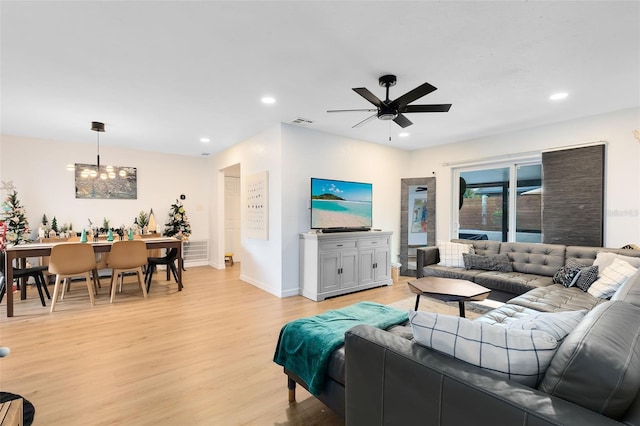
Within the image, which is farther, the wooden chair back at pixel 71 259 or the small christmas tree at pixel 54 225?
the small christmas tree at pixel 54 225

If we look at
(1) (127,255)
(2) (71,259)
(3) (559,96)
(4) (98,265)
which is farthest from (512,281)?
(4) (98,265)

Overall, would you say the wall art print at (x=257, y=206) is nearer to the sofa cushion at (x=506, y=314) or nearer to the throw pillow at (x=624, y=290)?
the sofa cushion at (x=506, y=314)

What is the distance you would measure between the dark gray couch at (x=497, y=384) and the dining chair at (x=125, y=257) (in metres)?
4.07

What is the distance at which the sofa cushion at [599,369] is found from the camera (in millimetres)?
861

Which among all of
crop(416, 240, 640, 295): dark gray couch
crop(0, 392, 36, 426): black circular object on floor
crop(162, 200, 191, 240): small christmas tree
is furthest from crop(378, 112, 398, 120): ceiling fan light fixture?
crop(162, 200, 191, 240): small christmas tree

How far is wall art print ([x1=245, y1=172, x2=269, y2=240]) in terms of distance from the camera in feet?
15.6

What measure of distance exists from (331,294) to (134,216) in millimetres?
4692

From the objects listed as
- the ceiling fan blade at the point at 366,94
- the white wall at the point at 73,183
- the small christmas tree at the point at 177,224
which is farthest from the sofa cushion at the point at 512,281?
the white wall at the point at 73,183

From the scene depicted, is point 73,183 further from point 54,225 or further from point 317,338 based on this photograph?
point 317,338

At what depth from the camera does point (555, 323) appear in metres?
1.26

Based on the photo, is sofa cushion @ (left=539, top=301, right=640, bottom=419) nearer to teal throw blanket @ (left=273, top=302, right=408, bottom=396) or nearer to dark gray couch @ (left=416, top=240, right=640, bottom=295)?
teal throw blanket @ (left=273, top=302, right=408, bottom=396)

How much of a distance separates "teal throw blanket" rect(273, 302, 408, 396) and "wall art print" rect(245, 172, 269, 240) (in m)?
2.84

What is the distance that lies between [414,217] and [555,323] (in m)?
4.90

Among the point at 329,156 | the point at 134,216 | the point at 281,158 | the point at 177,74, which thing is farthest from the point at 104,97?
the point at 134,216
